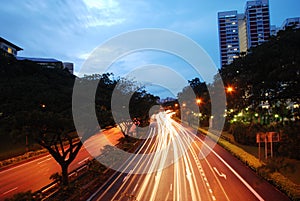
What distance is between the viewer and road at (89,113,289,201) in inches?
521

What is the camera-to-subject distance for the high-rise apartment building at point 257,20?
108250 mm

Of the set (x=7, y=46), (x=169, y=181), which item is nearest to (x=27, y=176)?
(x=169, y=181)

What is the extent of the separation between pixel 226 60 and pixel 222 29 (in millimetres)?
14671

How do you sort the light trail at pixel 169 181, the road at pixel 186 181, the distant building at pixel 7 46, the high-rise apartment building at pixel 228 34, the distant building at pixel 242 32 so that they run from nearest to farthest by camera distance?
the road at pixel 186 181, the light trail at pixel 169 181, the distant building at pixel 7 46, the distant building at pixel 242 32, the high-rise apartment building at pixel 228 34

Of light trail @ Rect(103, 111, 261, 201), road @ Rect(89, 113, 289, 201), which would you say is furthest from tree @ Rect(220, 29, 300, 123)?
light trail @ Rect(103, 111, 261, 201)

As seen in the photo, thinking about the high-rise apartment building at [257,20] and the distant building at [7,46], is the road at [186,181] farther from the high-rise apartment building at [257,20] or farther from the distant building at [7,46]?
the high-rise apartment building at [257,20]

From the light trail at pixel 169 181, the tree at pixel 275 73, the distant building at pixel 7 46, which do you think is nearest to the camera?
the tree at pixel 275 73

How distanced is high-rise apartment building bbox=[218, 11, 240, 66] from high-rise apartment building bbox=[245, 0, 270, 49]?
14.1 metres

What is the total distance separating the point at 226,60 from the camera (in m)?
126

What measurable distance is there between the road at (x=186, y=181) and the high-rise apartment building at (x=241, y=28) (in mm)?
98286

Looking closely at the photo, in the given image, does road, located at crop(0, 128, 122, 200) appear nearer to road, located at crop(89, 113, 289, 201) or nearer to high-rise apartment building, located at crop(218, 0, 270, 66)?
road, located at crop(89, 113, 289, 201)

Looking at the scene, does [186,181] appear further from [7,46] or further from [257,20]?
[257,20]

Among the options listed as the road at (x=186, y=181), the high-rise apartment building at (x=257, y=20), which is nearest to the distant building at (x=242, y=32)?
the high-rise apartment building at (x=257, y=20)

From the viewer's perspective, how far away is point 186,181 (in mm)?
16172
